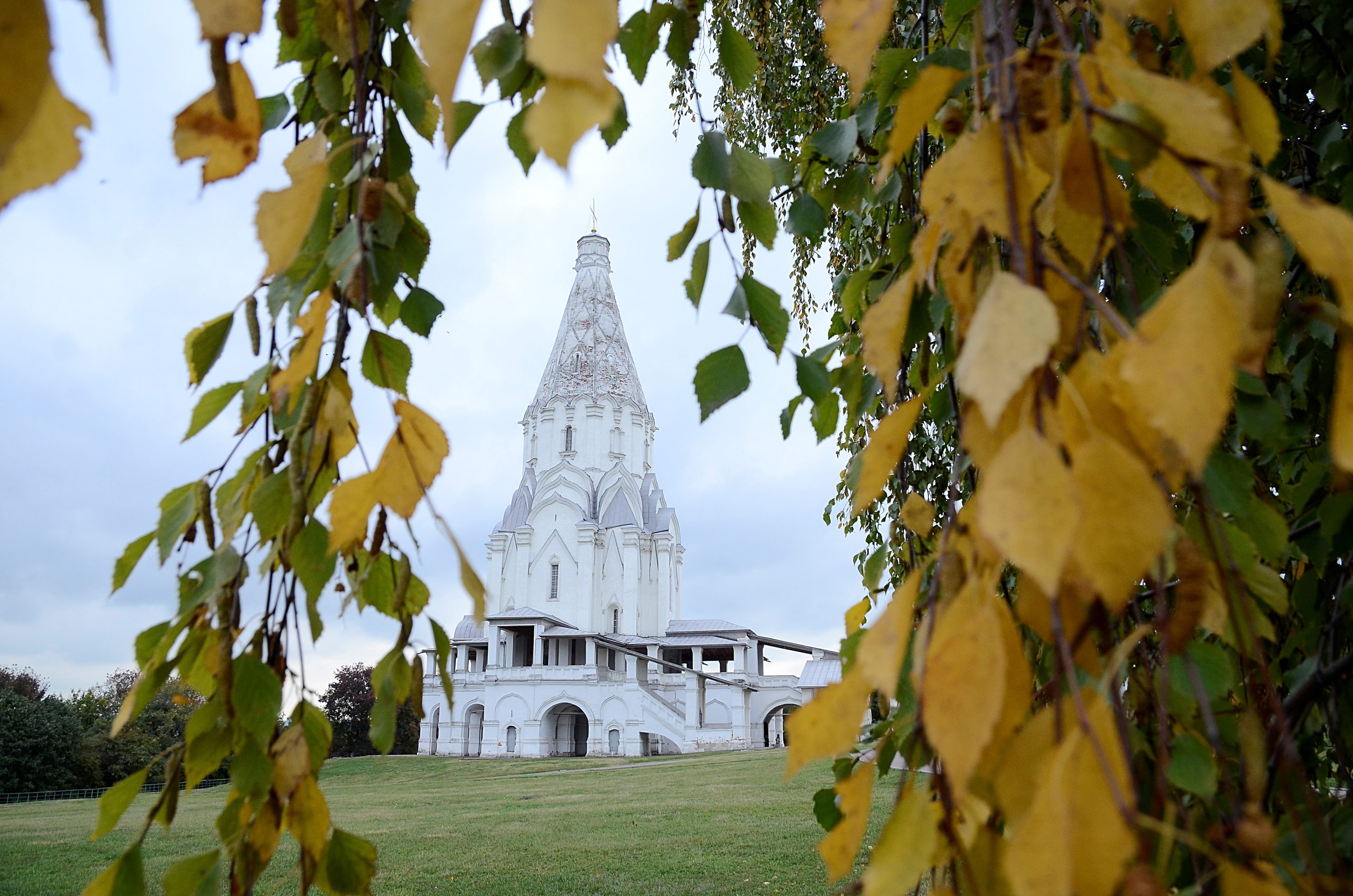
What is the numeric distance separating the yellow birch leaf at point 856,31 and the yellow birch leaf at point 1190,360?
0.79 ft

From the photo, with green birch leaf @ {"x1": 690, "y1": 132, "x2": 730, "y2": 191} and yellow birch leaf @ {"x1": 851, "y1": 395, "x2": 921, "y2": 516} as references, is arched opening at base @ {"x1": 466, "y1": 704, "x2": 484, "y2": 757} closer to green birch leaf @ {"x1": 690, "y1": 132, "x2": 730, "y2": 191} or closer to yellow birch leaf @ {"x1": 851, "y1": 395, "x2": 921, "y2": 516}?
green birch leaf @ {"x1": 690, "y1": 132, "x2": 730, "y2": 191}

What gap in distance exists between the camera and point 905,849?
44 cm

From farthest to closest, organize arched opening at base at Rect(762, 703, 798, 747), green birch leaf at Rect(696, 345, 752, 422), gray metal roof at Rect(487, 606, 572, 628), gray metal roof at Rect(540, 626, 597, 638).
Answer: gray metal roof at Rect(540, 626, 597, 638)
gray metal roof at Rect(487, 606, 572, 628)
arched opening at base at Rect(762, 703, 798, 747)
green birch leaf at Rect(696, 345, 752, 422)

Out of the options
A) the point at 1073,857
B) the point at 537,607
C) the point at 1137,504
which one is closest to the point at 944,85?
the point at 1137,504

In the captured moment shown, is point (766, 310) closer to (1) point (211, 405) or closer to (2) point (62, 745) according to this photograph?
(1) point (211, 405)

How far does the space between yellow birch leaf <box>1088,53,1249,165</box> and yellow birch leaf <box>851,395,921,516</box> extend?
204 millimetres

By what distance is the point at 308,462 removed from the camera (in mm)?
697

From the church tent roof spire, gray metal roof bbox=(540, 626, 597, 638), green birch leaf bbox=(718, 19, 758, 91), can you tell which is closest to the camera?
green birch leaf bbox=(718, 19, 758, 91)

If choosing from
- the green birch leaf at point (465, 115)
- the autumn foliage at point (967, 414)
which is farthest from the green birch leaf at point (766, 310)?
the green birch leaf at point (465, 115)

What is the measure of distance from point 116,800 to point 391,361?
A: 467mm

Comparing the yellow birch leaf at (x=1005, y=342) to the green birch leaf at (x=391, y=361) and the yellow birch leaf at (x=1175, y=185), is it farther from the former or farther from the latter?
the green birch leaf at (x=391, y=361)

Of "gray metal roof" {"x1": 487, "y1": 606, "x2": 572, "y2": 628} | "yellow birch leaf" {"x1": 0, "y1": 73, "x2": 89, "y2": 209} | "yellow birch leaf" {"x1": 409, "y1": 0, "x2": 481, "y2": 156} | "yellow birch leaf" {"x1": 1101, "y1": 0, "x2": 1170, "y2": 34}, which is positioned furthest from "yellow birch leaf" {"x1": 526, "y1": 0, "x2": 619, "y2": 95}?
"gray metal roof" {"x1": 487, "y1": 606, "x2": 572, "y2": 628}

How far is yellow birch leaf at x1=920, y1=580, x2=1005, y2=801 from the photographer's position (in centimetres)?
34

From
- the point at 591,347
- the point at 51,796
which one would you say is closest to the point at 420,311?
the point at 51,796
